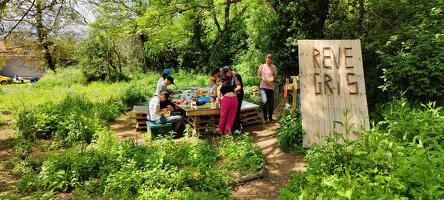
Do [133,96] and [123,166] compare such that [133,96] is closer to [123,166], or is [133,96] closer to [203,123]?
[203,123]

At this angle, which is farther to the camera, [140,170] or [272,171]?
[272,171]

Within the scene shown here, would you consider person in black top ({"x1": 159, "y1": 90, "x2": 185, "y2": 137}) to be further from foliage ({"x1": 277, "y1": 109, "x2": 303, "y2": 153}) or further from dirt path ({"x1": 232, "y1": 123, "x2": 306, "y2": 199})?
foliage ({"x1": 277, "y1": 109, "x2": 303, "y2": 153})

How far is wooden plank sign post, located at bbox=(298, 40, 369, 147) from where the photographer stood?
6.09 meters

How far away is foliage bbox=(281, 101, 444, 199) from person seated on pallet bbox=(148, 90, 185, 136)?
16.1 ft

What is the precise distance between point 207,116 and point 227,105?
115cm

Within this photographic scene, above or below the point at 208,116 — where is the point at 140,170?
below

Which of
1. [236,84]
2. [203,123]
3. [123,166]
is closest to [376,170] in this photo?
[123,166]

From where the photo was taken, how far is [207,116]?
8.95 metres

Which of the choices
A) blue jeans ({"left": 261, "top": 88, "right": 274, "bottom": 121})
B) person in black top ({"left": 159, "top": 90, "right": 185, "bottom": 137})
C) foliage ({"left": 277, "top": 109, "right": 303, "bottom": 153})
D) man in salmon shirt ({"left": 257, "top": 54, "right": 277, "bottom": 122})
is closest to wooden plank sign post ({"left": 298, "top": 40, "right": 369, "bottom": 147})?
foliage ({"left": 277, "top": 109, "right": 303, "bottom": 153})

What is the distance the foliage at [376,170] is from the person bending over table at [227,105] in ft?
12.3

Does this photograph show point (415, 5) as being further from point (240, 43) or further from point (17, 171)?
point (240, 43)

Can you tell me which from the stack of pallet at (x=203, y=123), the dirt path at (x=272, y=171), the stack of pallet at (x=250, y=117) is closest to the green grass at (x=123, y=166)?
the dirt path at (x=272, y=171)

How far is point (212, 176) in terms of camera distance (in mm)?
5422

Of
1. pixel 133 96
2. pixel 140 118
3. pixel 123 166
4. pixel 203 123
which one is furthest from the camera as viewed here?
pixel 133 96
